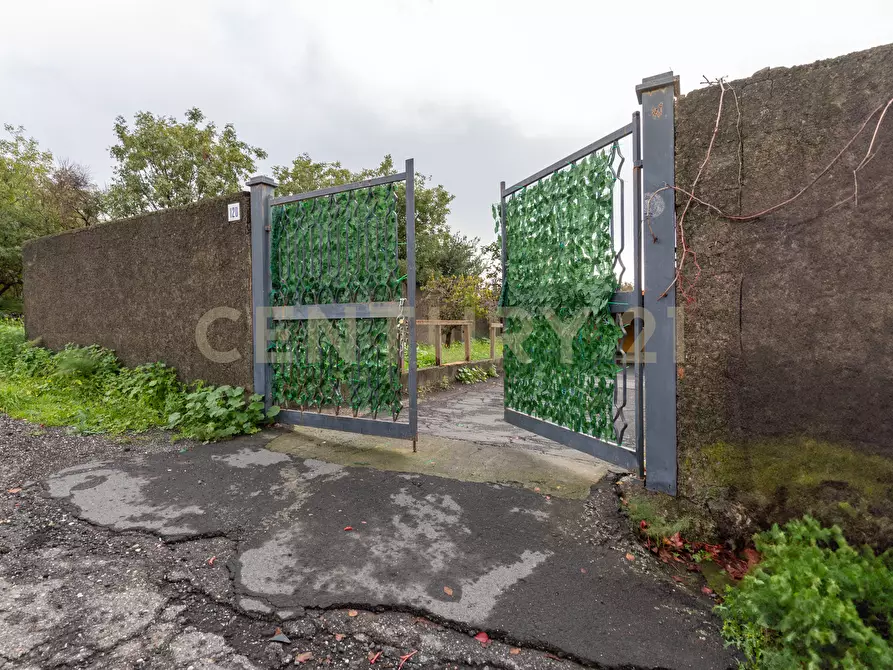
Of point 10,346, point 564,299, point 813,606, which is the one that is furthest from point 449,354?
point 813,606

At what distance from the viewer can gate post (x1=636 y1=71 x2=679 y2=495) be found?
2424 mm

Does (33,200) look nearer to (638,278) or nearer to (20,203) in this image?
(20,203)

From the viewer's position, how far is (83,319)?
6.17 m

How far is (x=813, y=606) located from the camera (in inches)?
59.9

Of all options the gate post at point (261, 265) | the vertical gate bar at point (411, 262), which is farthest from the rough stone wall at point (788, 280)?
the gate post at point (261, 265)

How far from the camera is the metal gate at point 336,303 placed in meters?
3.63

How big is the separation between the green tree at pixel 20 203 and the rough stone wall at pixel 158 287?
10256 mm

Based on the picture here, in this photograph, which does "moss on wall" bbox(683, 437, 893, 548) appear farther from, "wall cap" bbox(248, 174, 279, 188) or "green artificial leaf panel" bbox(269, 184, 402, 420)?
"wall cap" bbox(248, 174, 279, 188)

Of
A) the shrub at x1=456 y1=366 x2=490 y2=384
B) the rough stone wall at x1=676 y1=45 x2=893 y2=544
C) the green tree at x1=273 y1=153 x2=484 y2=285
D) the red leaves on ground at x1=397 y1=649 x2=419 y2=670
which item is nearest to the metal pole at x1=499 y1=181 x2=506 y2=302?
→ the rough stone wall at x1=676 y1=45 x2=893 y2=544

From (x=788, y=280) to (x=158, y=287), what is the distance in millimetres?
5772

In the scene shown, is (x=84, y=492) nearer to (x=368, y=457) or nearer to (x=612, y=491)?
(x=368, y=457)

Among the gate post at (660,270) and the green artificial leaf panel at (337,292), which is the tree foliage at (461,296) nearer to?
the green artificial leaf panel at (337,292)

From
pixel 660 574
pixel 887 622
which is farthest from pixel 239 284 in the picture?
pixel 887 622

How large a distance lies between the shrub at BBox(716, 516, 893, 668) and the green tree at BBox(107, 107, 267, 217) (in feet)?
61.5
